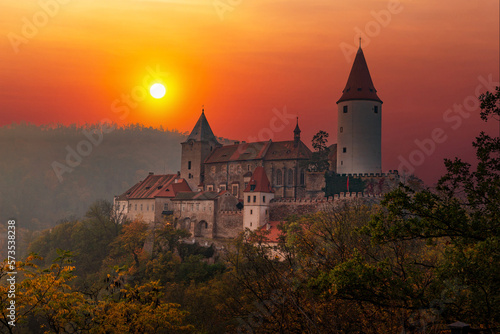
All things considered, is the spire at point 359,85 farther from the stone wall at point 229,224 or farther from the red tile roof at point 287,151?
the stone wall at point 229,224

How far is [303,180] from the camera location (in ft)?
204

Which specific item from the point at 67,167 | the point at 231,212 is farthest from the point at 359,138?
the point at 67,167

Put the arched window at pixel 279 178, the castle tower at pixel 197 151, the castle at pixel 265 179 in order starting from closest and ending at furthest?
the castle at pixel 265 179, the arched window at pixel 279 178, the castle tower at pixel 197 151

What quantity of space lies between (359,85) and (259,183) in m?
14.4

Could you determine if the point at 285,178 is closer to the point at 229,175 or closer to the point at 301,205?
the point at 301,205

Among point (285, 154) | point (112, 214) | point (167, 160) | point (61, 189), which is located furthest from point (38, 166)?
point (285, 154)

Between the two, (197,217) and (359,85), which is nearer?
(359,85)

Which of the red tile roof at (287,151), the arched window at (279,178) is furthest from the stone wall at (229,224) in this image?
the red tile roof at (287,151)

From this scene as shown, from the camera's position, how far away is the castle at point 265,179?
57.9 metres

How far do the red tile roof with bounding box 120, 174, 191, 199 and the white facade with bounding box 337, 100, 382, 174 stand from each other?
20.1 m

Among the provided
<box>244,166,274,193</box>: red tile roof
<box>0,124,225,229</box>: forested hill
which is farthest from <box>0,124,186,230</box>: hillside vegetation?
<box>244,166,274,193</box>: red tile roof

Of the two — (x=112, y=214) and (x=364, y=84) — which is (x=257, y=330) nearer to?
(x=364, y=84)

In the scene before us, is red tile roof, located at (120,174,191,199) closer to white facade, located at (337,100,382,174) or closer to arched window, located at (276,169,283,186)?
arched window, located at (276,169,283,186)

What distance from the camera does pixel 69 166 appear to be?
157 meters
